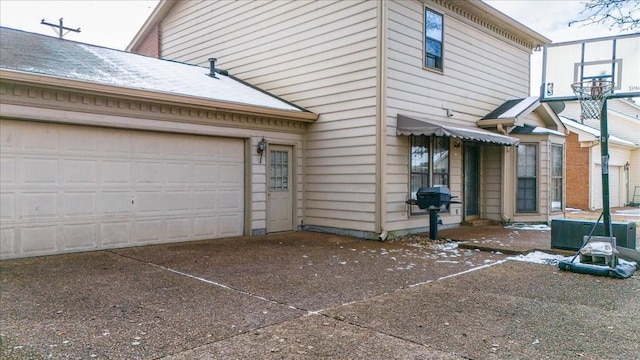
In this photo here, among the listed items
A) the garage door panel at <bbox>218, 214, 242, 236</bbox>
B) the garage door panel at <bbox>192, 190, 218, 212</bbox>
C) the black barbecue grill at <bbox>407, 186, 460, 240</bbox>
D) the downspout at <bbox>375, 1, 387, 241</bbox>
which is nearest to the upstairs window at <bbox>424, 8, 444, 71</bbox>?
the downspout at <bbox>375, 1, 387, 241</bbox>

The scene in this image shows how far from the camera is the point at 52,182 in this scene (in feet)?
23.8

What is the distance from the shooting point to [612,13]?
6.48 meters

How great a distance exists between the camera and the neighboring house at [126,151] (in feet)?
22.9

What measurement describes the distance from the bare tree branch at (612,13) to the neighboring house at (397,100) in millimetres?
3022

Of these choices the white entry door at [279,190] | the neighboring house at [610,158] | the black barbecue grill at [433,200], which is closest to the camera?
the black barbecue grill at [433,200]

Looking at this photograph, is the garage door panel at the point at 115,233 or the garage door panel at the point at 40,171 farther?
the garage door panel at the point at 115,233

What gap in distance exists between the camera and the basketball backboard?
7.27m

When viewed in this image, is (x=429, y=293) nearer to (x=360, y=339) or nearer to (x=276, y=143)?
(x=360, y=339)

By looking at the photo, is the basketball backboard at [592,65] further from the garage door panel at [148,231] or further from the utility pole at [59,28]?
the utility pole at [59,28]

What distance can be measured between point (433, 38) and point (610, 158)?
48.5 feet

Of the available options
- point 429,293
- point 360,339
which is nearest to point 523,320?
point 429,293

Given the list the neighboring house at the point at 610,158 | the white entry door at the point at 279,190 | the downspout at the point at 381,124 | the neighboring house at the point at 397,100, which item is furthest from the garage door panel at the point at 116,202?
the neighboring house at the point at 610,158

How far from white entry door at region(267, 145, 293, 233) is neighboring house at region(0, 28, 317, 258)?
0.08 ft

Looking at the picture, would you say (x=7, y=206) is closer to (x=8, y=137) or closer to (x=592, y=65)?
(x=8, y=137)
